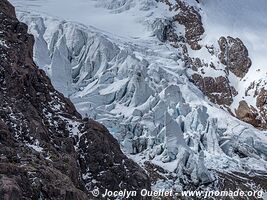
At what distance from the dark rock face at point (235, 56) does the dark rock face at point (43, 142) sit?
4884 inches

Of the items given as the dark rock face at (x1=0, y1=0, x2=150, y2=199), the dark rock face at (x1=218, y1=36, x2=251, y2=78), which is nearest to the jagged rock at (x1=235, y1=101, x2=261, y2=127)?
the dark rock face at (x1=218, y1=36, x2=251, y2=78)

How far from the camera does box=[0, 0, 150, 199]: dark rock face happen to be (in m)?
29.7

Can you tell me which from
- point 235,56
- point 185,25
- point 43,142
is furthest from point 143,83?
point 43,142

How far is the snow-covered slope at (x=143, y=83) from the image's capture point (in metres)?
106

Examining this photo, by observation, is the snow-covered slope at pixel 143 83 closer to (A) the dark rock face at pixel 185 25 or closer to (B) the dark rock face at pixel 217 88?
(B) the dark rock face at pixel 217 88

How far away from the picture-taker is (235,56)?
568ft

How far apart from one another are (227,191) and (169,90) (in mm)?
24338

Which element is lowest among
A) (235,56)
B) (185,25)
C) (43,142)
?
(235,56)

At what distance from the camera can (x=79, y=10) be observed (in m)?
162

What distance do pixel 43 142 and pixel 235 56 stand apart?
5556 inches

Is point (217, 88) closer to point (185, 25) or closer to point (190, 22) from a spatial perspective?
point (190, 22)

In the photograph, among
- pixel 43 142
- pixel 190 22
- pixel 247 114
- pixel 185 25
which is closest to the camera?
pixel 43 142

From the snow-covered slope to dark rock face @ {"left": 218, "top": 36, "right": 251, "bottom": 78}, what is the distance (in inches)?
72.1

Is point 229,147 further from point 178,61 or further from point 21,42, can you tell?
point 21,42
